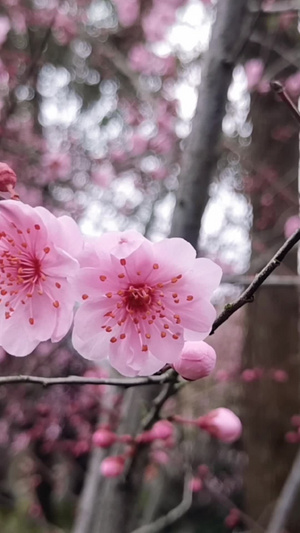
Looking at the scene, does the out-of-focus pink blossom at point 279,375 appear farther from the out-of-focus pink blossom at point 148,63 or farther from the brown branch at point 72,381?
the out-of-focus pink blossom at point 148,63

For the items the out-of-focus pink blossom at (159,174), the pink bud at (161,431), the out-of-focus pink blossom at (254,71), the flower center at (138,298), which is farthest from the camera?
the out-of-focus pink blossom at (159,174)

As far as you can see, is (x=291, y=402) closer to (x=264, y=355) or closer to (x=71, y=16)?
(x=264, y=355)

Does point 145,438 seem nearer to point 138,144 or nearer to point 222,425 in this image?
point 222,425

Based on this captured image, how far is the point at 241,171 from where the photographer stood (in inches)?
A: 154

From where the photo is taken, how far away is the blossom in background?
2.43 feet

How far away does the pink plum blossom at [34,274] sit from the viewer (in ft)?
2.47

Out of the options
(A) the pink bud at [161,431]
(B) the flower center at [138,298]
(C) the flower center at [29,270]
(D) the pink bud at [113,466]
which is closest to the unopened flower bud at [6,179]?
(C) the flower center at [29,270]

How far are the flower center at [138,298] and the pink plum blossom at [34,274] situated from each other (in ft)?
0.29

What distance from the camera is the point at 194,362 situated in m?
0.71

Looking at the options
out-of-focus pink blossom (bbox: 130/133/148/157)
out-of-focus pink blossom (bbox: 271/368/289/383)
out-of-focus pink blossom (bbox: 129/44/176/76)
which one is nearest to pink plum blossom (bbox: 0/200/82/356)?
out-of-focus pink blossom (bbox: 271/368/289/383)

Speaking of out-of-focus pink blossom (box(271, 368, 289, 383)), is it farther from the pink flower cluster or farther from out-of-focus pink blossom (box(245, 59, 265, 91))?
the pink flower cluster

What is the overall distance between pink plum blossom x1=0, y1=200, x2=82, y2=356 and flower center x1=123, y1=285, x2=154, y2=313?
0.29ft

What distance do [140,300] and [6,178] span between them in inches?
10.9

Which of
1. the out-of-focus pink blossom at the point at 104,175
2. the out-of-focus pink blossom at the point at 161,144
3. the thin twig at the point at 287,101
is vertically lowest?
the out-of-focus pink blossom at the point at 104,175
